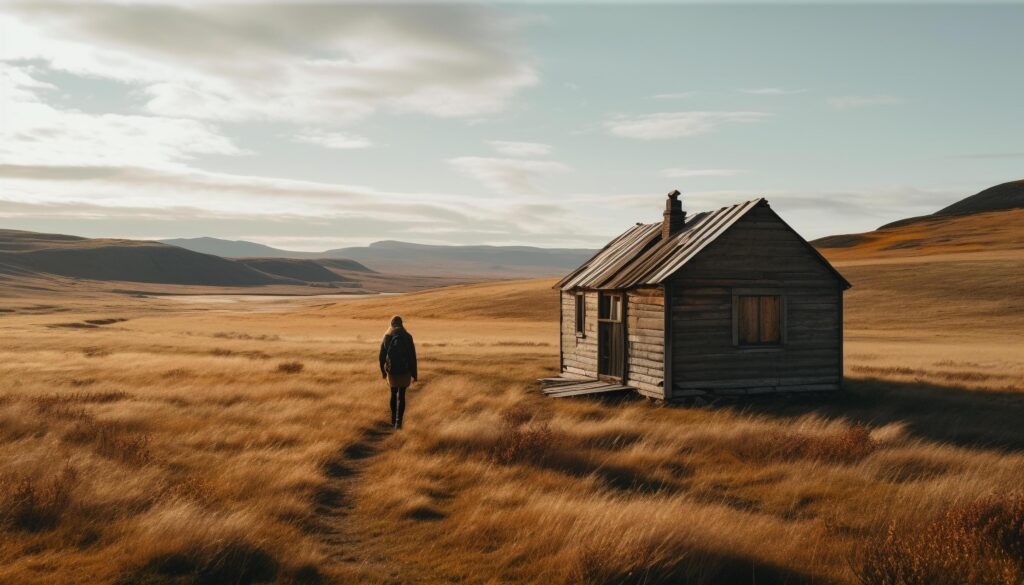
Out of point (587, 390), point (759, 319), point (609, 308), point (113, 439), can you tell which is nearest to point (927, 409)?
point (759, 319)

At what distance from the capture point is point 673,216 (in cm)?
2384

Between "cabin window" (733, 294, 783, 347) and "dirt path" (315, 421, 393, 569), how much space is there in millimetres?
10636

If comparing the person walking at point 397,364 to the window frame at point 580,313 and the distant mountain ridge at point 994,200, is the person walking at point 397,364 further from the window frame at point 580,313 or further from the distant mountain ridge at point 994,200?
the distant mountain ridge at point 994,200

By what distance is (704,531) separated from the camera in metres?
7.64

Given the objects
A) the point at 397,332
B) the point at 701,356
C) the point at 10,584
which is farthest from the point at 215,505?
the point at 701,356

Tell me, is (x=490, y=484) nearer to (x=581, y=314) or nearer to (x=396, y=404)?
(x=396, y=404)

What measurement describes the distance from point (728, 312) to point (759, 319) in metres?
1.08

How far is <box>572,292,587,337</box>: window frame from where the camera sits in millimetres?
24844

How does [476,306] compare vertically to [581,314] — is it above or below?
below

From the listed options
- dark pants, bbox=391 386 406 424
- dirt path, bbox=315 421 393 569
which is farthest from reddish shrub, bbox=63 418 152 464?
dark pants, bbox=391 386 406 424

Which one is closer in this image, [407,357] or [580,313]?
Answer: [407,357]

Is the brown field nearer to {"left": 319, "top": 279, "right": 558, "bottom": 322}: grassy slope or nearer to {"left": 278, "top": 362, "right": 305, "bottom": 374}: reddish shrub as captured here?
{"left": 278, "top": 362, "right": 305, "bottom": 374}: reddish shrub

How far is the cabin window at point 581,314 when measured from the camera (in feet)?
81.5

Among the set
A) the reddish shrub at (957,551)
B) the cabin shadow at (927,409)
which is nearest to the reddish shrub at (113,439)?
the reddish shrub at (957,551)
